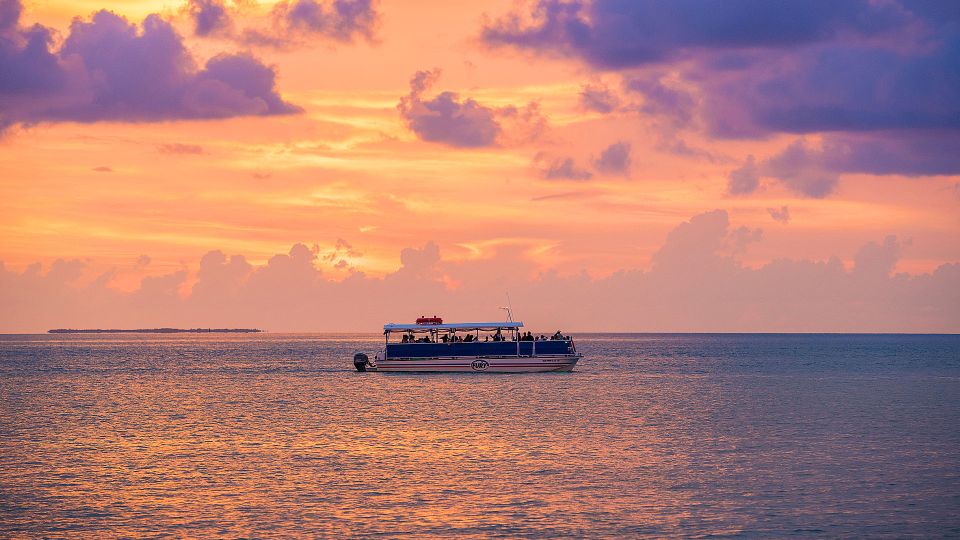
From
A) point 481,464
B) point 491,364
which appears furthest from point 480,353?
point 481,464

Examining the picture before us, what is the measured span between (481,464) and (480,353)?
71.6 m

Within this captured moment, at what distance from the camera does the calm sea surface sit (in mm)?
38031

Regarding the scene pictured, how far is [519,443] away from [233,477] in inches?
718

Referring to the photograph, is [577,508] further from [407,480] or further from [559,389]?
[559,389]

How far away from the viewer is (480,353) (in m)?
123

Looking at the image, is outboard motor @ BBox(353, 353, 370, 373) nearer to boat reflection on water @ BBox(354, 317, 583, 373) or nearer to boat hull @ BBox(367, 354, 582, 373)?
boat reflection on water @ BBox(354, 317, 583, 373)

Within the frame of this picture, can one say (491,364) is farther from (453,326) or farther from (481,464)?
(481,464)

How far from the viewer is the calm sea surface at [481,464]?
125 feet

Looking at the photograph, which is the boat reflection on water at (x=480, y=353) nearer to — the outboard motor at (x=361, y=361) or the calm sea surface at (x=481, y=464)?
the outboard motor at (x=361, y=361)

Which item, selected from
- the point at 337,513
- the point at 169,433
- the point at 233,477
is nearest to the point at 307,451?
the point at 233,477

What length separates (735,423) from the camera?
73.0m

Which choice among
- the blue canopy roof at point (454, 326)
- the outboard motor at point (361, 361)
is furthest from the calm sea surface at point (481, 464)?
the outboard motor at point (361, 361)

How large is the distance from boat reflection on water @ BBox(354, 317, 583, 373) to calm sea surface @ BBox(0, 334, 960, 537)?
65.2ft

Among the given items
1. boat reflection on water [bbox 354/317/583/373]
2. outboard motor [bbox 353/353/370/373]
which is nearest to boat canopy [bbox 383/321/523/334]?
boat reflection on water [bbox 354/317/583/373]
